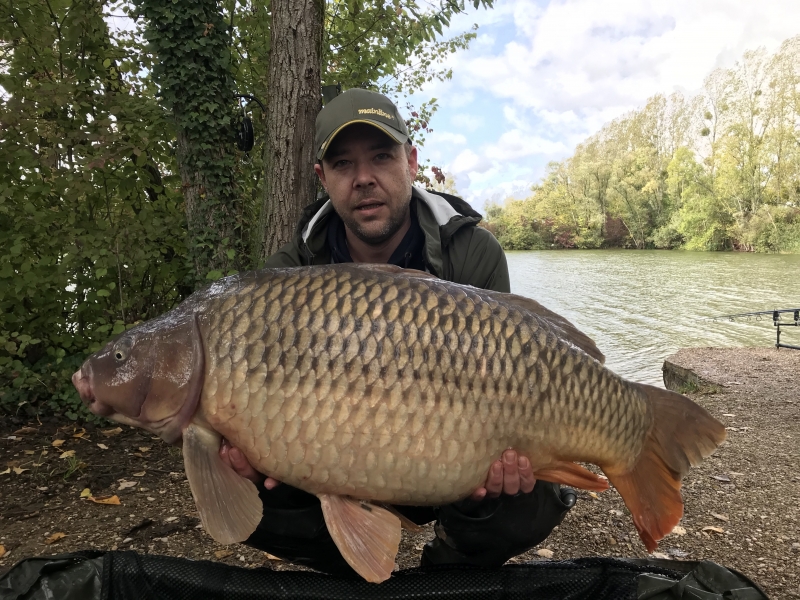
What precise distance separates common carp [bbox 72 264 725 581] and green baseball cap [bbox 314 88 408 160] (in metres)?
0.56

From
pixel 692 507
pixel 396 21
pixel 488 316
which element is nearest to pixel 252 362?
pixel 488 316

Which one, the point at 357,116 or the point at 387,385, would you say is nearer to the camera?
the point at 387,385

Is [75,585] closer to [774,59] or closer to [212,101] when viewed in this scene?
[212,101]

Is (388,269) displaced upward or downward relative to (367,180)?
downward

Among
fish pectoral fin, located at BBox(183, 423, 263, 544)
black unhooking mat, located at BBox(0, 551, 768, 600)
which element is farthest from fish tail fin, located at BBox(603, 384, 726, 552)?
fish pectoral fin, located at BBox(183, 423, 263, 544)

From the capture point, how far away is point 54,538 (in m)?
1.73

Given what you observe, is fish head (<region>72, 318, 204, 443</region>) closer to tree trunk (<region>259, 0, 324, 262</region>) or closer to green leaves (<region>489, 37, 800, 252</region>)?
tree trunk (<region>259, 0, 324, 262</region>)

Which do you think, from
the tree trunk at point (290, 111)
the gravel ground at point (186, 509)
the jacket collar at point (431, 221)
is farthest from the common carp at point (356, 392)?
the tree trunk at point (290, 111)

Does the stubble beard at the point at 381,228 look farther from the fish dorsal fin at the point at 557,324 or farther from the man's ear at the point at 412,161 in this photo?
the fish dorsal fin at the point at 557,324

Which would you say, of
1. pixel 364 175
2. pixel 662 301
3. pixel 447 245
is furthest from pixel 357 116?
pixel 662 301

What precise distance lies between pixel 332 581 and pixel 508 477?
1.42 ft

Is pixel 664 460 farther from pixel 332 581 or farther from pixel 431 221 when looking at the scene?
pixel 431 221

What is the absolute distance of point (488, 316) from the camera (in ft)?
3.38

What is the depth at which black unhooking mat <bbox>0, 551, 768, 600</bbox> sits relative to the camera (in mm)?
1087
